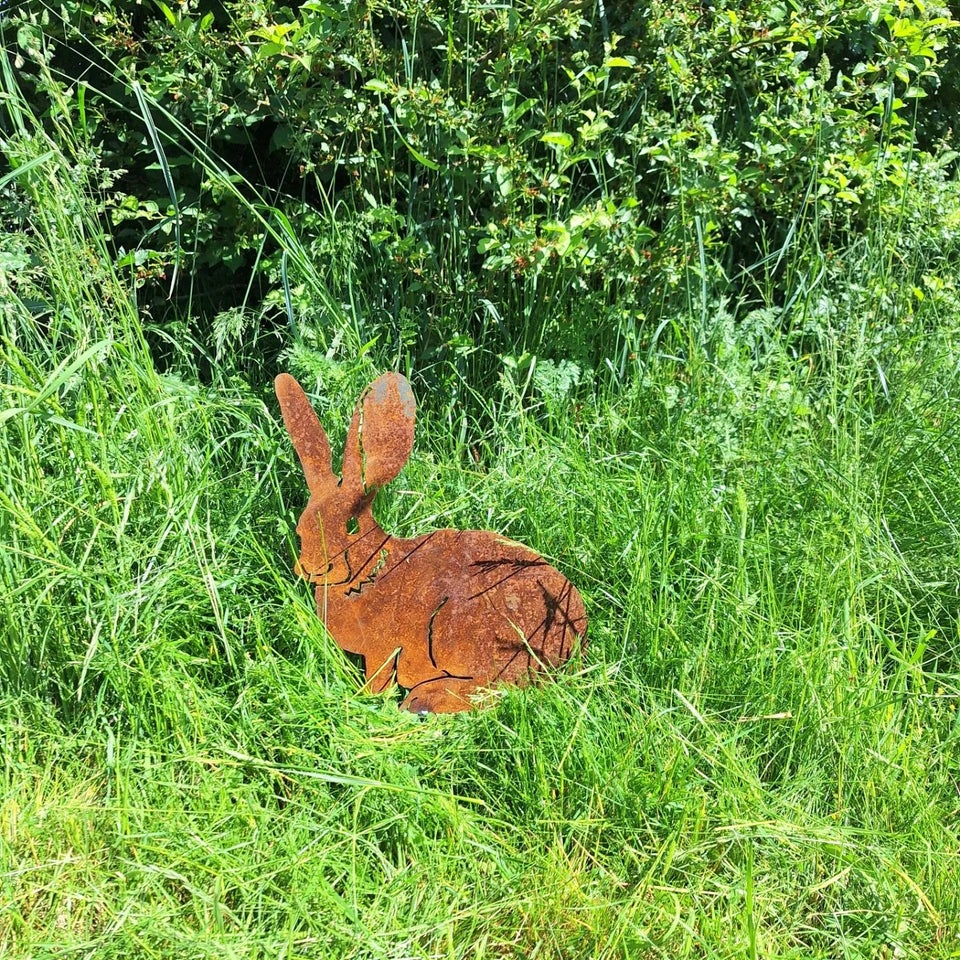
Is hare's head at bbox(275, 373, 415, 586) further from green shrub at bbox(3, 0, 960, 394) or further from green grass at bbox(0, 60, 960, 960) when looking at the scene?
green shrub at bbox(3, 0, 960, 394)

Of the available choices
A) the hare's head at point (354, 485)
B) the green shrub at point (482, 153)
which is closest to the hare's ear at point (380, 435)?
the hare's head at point (354, 485)

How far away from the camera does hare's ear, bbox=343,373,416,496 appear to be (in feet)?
7.13

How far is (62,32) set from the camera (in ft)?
8.86

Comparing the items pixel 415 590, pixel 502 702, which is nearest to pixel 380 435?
pixel 415 590

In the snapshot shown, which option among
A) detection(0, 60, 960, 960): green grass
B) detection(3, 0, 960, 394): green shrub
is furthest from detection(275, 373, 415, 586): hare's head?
detection(3, 0, 960, 394): green shrub

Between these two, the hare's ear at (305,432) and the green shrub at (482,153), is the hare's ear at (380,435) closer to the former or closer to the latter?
the hare's ear at (305,432)

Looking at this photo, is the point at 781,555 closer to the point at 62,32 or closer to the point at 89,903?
the point at 89,903

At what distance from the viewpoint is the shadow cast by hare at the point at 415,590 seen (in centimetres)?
217

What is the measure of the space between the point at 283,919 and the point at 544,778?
546 millimetres

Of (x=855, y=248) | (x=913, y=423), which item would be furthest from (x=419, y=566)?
(x=855, y=248)

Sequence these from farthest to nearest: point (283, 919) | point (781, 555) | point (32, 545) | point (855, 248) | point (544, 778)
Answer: point (855, 248)
point (781, 555)
point (32, 545)
point (544, 778)
point (283, 919)

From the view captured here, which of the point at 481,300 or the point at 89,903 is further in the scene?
the point at 481,300

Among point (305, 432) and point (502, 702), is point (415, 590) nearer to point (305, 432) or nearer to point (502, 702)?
point (502, 702)

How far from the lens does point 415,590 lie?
2.21m
